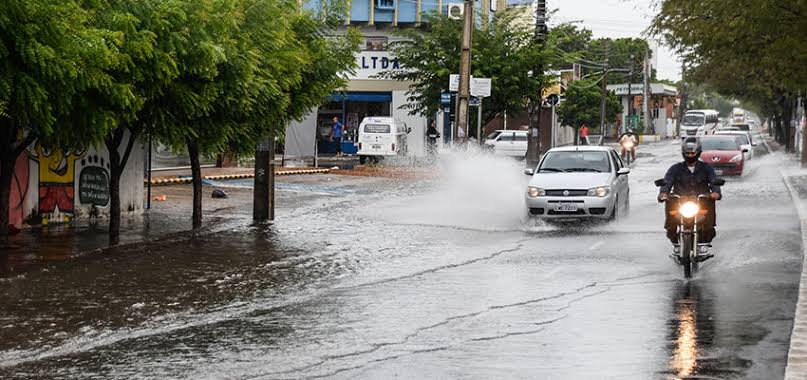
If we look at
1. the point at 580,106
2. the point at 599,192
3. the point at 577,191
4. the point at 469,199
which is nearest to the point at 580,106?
the point at 580,106

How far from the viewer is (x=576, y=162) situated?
2356 centimetres

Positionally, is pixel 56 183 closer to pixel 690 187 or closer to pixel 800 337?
pixel 690 187

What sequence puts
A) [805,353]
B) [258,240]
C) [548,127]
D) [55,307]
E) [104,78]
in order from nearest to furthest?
[805,353]
[55,307]
[104,78]
[258,240]
[548,127]

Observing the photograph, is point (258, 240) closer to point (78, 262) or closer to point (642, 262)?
point (78, 262)

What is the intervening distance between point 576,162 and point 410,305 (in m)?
11.1

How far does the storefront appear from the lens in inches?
2164

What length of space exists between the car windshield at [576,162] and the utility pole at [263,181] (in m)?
4.89

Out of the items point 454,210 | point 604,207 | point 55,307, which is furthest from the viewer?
point 454,210

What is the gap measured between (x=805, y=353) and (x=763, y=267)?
23.5 ft

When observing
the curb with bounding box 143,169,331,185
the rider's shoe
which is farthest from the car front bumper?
the curb with bounding box 143,169,331,185

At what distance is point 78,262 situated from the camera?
16781mm

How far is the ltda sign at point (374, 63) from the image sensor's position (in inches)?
2157

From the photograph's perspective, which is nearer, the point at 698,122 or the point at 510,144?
the point at 510,144

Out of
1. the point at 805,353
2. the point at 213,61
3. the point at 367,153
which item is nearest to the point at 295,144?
the point at 367,153
